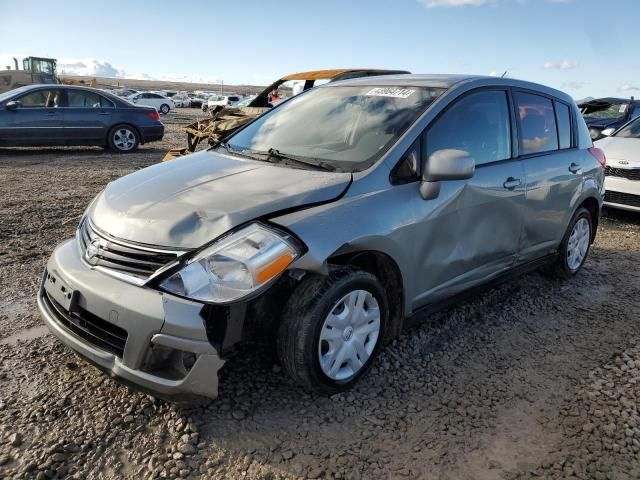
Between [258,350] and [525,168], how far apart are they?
2.25 m

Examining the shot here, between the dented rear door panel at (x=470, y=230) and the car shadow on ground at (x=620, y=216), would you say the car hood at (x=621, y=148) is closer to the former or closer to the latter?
the car shadow on ground at (x=620, y=216)

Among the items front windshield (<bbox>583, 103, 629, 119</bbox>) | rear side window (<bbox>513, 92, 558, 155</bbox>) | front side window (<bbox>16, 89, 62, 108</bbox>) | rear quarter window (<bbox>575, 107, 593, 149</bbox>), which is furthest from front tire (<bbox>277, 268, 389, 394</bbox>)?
front windshield (<bbox>583, 103, 629, 119</bbox>)

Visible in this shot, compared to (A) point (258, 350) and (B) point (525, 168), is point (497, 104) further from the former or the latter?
(A) point (258, 350)

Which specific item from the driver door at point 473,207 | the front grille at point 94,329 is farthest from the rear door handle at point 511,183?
the front grille at point 94,329

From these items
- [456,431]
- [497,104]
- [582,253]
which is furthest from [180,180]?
[582,253]

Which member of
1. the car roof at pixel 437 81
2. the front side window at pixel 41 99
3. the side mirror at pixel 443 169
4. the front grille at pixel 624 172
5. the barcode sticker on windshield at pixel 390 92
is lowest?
the front side window at pixel 41 99

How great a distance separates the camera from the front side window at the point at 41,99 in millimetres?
10086

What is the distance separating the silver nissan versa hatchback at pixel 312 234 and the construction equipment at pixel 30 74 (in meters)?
25.9

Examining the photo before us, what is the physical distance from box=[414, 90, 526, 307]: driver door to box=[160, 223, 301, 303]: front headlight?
36.4 inches

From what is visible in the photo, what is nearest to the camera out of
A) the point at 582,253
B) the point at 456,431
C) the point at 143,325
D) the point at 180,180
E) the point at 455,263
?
the point at 143,325

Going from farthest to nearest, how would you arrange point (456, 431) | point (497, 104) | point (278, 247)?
1. point (497, 104)
2. point (456, 431)
3. point (278, 247)

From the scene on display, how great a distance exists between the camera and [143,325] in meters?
2.19

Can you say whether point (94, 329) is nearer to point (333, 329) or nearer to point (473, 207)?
point (333, 329)

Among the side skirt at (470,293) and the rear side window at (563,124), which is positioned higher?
the rear side window at (563,124)
